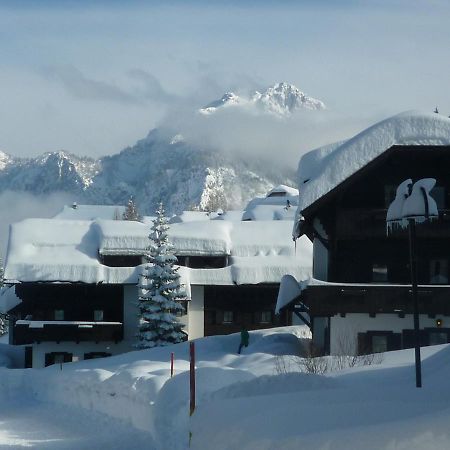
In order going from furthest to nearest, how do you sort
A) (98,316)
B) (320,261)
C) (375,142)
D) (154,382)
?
(98,316) → (320,261) → (375,142) → (154,382)

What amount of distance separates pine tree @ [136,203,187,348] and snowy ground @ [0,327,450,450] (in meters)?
10.8

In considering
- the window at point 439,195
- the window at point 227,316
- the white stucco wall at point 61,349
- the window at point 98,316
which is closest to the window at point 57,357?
the white stucco wall at point 61,349

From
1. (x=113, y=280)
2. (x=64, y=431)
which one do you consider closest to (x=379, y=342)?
(x=64, y=431)

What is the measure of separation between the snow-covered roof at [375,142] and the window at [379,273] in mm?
3639

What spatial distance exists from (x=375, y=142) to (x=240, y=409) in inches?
971

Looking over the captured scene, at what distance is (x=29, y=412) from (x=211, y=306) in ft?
88.2

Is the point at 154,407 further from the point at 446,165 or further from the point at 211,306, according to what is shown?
the point at 211,306

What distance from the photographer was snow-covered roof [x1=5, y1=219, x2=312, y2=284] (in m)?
52.9

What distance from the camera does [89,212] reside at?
174 metres

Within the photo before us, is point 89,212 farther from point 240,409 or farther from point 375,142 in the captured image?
point 240,409

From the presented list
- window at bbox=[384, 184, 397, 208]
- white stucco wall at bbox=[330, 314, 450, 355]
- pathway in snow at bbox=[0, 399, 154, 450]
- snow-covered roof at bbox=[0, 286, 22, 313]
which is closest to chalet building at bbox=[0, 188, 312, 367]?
snow-covered roof at bbox=[0, 286, 22, 313]

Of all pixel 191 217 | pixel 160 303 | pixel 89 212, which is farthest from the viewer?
pixel 89 212

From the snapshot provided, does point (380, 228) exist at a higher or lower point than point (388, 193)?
lower

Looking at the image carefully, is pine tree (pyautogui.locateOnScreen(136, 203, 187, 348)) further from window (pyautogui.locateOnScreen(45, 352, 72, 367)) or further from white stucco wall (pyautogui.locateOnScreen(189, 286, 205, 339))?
window (pyautogui.locateOnScreen(45, 352, 72, 367))
